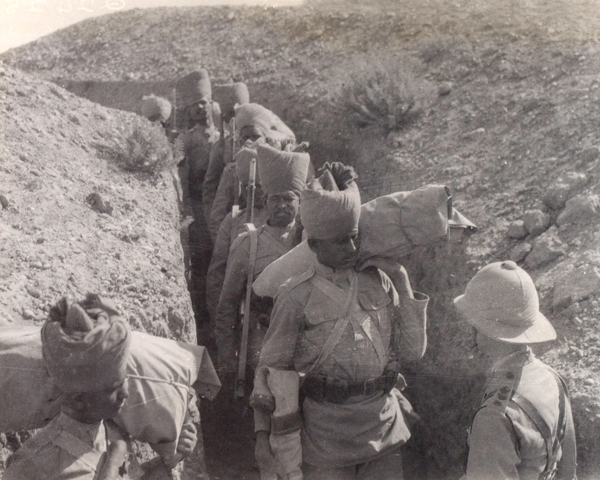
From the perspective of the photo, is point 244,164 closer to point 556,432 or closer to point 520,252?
point 520,252

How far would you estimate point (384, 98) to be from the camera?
8.30 m

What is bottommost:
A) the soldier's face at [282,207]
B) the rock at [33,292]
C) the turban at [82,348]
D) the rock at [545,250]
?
the rock at [545,250]

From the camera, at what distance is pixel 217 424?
570 cm

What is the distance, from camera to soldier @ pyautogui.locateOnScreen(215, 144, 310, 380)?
4.97m

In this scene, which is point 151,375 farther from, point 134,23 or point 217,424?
point 134,23

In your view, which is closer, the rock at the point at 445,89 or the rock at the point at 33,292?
the rock at the point at 33,292

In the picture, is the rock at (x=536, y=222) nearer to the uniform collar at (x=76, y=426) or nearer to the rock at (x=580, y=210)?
the rock at (x=580, y=210)

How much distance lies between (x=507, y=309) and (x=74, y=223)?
3.30 metres

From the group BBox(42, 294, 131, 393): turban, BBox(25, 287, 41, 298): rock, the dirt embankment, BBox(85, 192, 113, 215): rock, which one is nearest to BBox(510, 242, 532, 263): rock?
the dirt embankment

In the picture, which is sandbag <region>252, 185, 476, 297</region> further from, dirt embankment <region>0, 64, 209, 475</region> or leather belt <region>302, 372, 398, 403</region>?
dirt embankment <region>0, 64, 209, 475</region>

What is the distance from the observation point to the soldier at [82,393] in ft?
7.54

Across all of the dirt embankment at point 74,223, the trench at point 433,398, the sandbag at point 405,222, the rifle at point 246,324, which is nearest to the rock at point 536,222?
the trench at point 433,398

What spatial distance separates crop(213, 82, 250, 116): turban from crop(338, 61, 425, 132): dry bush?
1.36 metres

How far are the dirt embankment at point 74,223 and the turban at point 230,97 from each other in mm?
2306
